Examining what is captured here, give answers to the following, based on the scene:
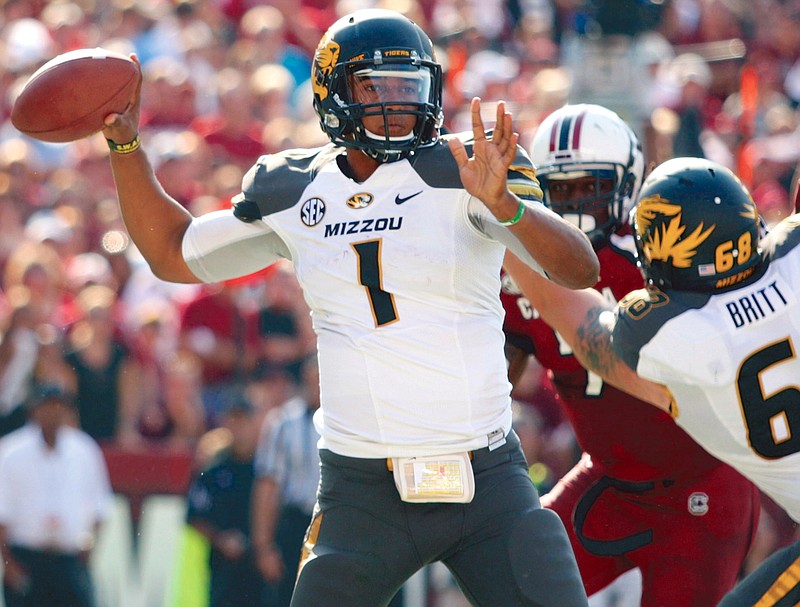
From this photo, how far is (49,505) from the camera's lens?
732 cm

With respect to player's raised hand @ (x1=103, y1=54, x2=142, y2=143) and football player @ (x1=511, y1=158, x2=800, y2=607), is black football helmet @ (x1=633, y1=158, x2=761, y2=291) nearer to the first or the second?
football player @ (x1=511, y1=158, x2=800, y2=607)

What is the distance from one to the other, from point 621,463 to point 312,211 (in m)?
1.71

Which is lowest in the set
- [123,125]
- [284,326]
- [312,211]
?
[284,326]

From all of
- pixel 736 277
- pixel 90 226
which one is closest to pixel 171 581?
pixel 90 226

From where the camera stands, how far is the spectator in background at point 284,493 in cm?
708

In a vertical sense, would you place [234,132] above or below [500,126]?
below

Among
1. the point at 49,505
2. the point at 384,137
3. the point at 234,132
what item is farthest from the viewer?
the point at 234,132

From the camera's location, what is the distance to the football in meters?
4.13

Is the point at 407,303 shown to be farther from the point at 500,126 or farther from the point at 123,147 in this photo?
the point at 123,147

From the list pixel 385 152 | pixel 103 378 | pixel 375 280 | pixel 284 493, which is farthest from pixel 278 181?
pixel 103 378

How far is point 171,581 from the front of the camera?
23.3ft

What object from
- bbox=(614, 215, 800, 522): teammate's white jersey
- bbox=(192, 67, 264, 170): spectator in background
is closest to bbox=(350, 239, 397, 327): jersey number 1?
bbox=(614, 215, 800, 522): teammate's white jersey

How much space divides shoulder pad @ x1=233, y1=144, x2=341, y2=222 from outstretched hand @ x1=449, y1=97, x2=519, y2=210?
55 centimetres

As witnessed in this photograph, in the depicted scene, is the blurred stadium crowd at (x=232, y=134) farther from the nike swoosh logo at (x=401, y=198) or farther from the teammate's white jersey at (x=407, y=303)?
the nike swoosh logo at (x=401, y=198)
